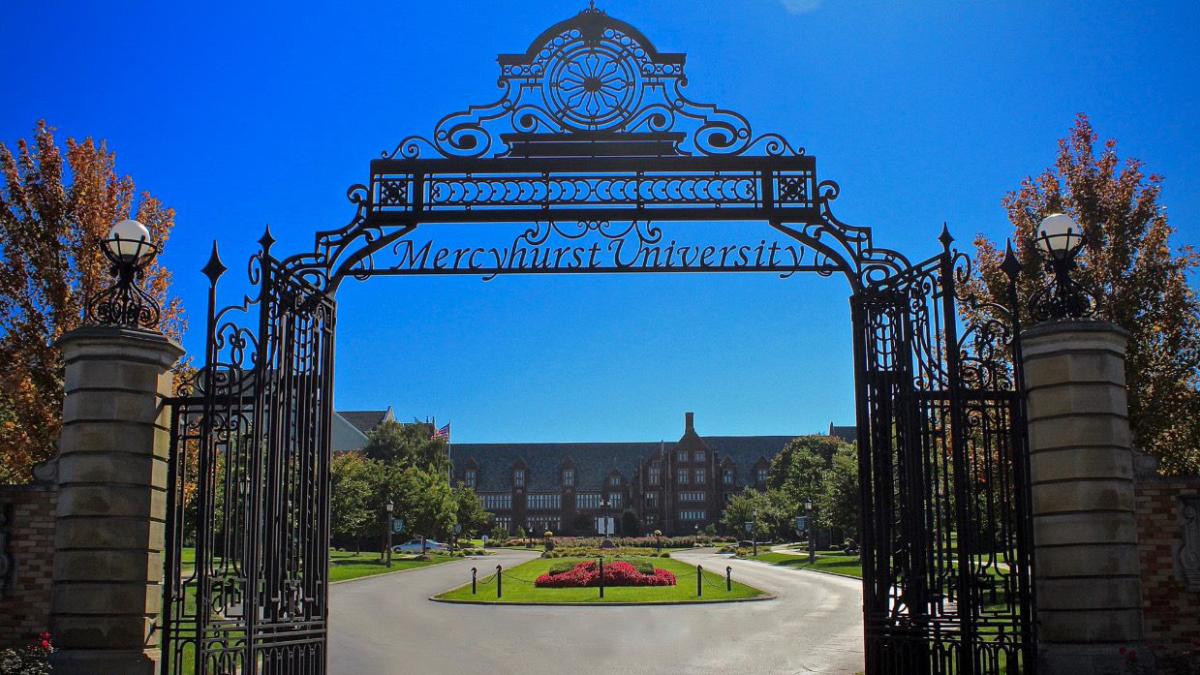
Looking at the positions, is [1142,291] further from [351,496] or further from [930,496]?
[351,496]

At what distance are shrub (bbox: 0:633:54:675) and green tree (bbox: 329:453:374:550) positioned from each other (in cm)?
3645

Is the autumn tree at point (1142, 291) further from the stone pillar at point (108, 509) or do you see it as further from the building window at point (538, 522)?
the building window at point (538, 522)

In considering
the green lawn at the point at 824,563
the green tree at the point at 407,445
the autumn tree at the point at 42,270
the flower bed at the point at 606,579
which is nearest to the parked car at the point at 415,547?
the green tree at the point at 407,445

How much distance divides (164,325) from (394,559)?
38371 millimetres

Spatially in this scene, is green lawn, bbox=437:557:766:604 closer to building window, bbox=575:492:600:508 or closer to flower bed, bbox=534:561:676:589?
flower bed, bbox=534:561:676:589

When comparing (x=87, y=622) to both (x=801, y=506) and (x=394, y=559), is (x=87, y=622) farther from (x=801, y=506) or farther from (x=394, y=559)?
(x=801, y=506)

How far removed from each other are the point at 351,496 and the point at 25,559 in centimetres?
4086

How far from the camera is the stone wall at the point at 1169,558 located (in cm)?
1063

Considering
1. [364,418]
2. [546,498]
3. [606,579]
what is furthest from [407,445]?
[606,579]

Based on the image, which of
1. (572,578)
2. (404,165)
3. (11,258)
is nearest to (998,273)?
(404,165)

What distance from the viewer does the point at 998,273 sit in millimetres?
20047

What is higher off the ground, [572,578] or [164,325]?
[164,325]

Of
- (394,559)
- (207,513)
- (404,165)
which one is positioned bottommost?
(394,559)

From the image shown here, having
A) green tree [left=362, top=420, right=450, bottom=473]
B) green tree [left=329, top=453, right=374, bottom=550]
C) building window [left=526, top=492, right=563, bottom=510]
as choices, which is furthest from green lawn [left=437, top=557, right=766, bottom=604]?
building window [left=526, top=492, right=563, bottom=510]
